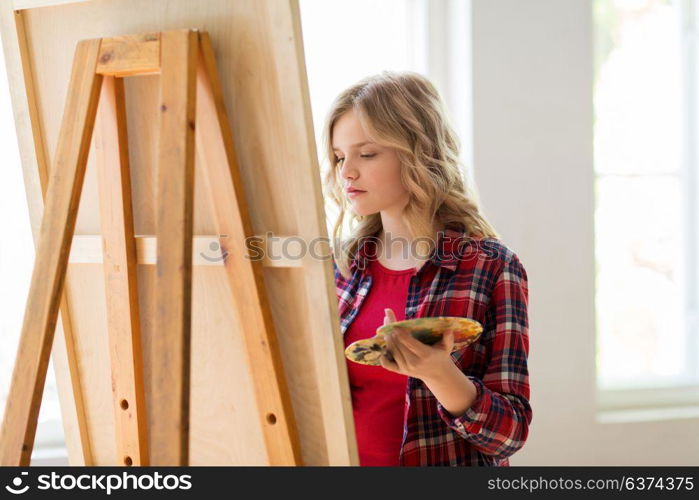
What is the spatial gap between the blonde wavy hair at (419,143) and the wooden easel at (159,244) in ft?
1.36

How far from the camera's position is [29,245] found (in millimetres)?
2803

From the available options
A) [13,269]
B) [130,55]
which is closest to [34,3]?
[130,55]

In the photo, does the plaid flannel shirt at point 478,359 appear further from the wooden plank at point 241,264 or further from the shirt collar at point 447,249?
the wooden plank at point 241,264

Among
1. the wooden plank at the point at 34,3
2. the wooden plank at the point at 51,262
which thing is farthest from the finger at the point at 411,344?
the wooden plank at the point at 34,3

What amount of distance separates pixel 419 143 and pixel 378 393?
55cm

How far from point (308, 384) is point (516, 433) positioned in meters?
0.46

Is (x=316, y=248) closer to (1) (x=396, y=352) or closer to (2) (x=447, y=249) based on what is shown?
(1) (x=396, y=352)

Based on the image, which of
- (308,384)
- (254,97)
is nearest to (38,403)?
(308,384)

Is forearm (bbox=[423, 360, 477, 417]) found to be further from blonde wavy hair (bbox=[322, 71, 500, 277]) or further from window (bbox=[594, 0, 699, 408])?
window (bbox=[594, 0, 699, 408])

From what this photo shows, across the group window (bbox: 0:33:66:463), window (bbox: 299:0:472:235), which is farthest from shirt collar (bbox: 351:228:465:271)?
window (bbox: 0:33:66:463)

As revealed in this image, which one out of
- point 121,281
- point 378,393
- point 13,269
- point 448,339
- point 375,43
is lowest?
point 378,393

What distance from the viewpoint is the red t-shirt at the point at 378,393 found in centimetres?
175

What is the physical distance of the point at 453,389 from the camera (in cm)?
155
